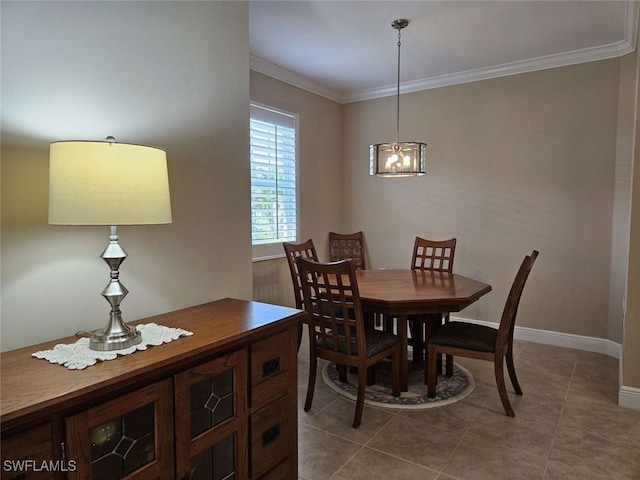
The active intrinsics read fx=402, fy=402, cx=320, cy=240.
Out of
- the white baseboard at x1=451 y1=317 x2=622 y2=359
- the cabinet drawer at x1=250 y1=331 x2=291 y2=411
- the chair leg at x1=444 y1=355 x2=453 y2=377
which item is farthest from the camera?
the white baseboard at x1=451 y1=317 x2=622 y2=359

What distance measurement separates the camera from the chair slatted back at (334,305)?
7.76 feet

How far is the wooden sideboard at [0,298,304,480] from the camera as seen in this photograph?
975 millimetres

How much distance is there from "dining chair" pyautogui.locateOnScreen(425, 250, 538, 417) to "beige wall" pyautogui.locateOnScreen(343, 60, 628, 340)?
4.63ft

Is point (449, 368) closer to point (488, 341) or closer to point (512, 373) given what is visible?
point (512, 373)

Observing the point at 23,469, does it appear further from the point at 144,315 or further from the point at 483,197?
the point at 483,197

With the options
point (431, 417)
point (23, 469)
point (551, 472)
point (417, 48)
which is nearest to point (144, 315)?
point (23, 469)

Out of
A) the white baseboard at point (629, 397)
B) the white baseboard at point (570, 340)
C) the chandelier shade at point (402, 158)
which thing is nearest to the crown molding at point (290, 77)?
the chandelier shade at point (402, 158)

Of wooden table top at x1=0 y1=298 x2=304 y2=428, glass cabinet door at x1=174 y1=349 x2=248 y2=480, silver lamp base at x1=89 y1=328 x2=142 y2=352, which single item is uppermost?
silver lamp base at x1=89 y1=328 x2=142 y2=352

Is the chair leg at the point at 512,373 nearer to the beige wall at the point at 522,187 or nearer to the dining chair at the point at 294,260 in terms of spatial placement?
the beige wall at the point at 522,187

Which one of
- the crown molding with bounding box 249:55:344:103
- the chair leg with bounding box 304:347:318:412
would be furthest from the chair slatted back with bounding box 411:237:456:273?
the crown molding with bounding box 249:55:344:103

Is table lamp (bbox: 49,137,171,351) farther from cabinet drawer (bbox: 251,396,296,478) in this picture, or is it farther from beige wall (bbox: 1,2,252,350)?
cabinet drawer (bbox: 251,396,296,478)

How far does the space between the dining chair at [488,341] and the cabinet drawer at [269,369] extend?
140cm

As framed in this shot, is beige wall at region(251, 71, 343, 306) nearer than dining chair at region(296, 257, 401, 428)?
No

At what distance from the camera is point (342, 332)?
2670 millimetres
